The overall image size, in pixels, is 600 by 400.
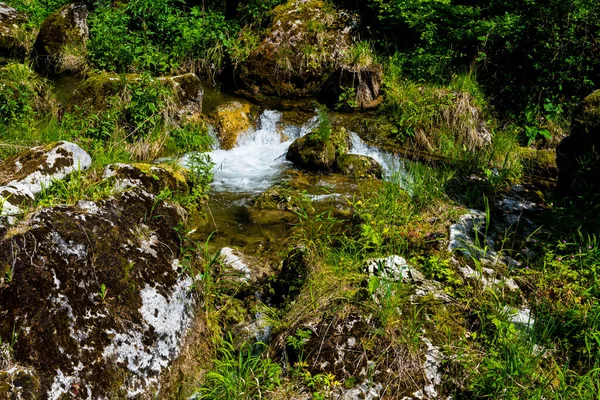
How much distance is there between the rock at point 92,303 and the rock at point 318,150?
374cm

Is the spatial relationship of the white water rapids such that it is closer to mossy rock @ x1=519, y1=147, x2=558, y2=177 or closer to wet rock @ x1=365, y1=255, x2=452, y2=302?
mossy rock @ x1=519, y1=147, x2=558, y2=177

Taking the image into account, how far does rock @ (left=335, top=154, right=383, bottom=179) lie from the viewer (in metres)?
6.83

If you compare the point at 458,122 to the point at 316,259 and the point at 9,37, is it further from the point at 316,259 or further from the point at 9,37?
the point at 9,37

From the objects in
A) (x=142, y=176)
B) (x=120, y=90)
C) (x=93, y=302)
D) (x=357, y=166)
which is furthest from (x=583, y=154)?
(x=120, y=90)

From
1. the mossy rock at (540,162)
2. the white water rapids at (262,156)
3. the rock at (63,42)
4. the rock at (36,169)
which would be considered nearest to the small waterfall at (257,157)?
the white water rapids at (262,156)

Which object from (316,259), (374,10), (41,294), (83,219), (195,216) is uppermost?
(374,10)

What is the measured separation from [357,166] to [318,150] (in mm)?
645

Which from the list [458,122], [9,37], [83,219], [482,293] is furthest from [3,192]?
[9,37]

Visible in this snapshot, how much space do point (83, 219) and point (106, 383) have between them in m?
1.16

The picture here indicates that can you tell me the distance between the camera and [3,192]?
3582 millimetres

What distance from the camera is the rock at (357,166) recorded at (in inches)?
269

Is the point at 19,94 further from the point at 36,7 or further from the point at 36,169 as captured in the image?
the point at 36,7

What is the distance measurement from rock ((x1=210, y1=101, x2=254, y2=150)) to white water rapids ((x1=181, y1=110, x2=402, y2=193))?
0.38 ft

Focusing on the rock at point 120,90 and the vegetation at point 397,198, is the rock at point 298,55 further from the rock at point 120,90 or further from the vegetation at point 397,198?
the rock at point 120,90
